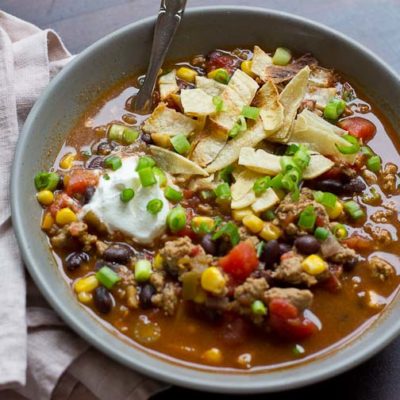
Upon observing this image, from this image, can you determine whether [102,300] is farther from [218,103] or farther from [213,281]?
Result: [218,103]

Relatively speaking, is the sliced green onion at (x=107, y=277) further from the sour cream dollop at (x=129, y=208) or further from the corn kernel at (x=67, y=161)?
the corn kernel at (x=67, y=161)

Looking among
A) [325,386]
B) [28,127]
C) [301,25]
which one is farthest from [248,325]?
[301,25]

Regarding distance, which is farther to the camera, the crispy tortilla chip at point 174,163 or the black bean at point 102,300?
the crispy tortilla chip at point 174,163

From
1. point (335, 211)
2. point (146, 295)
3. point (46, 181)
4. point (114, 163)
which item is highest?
point (335, 211)

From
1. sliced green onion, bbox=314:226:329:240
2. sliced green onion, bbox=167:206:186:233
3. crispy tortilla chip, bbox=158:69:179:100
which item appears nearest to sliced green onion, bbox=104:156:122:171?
sliced green onion, bbox=167:206:186:233

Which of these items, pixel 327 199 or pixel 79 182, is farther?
pixel 79 182

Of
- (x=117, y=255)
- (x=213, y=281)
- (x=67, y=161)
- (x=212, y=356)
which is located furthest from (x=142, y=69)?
(x=212, y=356)

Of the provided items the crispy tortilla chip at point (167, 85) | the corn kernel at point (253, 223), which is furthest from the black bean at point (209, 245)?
the crispy tortilla chip at point (167, 85)
